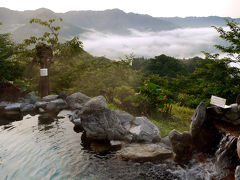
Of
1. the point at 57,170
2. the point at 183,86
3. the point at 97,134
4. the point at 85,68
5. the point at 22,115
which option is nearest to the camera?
the point at 57,170

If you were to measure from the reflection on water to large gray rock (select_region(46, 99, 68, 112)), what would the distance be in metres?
3.56

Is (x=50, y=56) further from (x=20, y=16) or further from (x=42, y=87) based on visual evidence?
(x=20, y=16)

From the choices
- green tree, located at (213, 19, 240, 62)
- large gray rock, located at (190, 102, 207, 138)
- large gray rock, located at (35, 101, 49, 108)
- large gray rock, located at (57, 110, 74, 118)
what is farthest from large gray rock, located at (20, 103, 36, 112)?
green tree, located at (213, 19, 240, 62)

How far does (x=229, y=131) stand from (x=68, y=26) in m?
195

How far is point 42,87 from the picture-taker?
13734mm

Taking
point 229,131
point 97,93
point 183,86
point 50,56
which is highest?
point 50,56

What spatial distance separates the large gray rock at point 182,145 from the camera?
20.2 ft

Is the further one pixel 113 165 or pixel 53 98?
pixel 53 98

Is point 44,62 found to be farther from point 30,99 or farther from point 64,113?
point 64,113

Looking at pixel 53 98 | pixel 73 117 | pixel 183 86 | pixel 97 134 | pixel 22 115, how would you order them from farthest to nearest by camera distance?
pixel 183 86, pixel 53 98, pixel 22 115, pixel 73 117, pixel 97 134

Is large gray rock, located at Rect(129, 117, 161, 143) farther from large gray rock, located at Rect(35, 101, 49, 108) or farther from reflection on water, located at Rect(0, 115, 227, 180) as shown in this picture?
large gray rock, located at Rect(35, 101, 49, 108)

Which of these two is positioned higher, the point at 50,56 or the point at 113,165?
the point at 50,56

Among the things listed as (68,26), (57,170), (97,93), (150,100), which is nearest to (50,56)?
(97,93)

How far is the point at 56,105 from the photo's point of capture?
11820 millimetres
